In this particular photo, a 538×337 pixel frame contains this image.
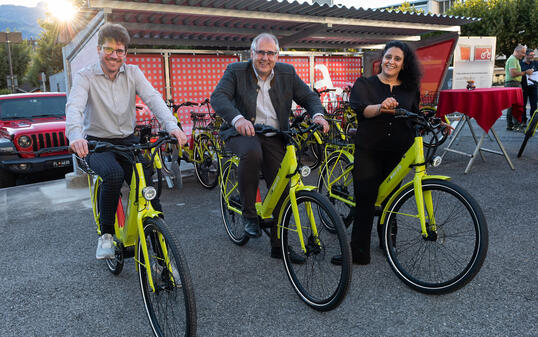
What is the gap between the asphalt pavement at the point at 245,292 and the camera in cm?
277

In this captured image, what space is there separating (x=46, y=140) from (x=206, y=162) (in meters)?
3.25

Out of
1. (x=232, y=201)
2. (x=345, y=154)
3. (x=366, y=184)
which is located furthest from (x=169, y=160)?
(x=366, y=184)

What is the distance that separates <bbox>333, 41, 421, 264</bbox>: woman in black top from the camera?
3.45 meters

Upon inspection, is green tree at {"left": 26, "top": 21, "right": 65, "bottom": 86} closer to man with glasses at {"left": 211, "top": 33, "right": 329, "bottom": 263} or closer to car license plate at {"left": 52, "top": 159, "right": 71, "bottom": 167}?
car license plate at {"left": 52, "top": 159, "right": 71, "bottom": 167}

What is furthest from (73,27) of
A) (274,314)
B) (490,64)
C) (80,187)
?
(490,64)

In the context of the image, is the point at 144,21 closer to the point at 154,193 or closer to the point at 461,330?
the point at 154,193

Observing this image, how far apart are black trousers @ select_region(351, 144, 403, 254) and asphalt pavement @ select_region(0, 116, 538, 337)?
264 millimetres

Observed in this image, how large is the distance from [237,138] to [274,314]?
141 cm

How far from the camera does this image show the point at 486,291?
10.2ft

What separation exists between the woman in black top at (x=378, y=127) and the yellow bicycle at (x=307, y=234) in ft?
1.29

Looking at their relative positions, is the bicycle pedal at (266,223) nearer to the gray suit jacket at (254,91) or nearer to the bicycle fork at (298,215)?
the bicycle fork at (298,215)

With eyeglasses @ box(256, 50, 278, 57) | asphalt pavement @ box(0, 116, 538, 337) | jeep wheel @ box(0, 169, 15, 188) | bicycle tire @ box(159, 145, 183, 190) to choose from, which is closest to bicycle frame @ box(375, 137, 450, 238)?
asphalt pavement @ box(0, 116, 538, 337)

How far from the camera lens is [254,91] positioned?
3.67m

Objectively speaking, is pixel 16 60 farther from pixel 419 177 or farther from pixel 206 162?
pixel 419 177
